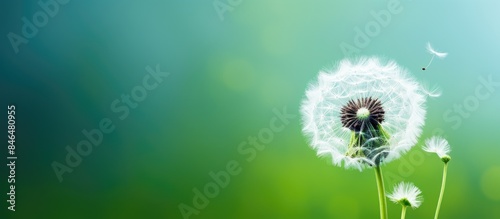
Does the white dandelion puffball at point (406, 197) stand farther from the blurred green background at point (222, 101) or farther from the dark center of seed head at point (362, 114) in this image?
the blurred green background at point (222, 101)

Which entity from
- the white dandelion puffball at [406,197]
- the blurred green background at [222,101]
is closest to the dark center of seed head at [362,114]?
the white dandelion puffball at [406,197]

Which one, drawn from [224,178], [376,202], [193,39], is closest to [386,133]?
[376,202]

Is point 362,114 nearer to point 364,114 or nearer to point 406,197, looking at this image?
point 364,114

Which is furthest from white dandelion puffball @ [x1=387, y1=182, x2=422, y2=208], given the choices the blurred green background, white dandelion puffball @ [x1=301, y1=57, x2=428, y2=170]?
the blurred green background

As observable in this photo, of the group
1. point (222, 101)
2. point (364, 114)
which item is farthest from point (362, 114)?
point (222, 101)

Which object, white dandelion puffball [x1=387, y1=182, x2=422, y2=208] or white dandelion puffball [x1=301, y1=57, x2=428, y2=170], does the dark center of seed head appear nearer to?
white dandelion puffball [x1=301, y1=57, x2=428, y2=170]

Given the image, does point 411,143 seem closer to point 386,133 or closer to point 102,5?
point 386,133
